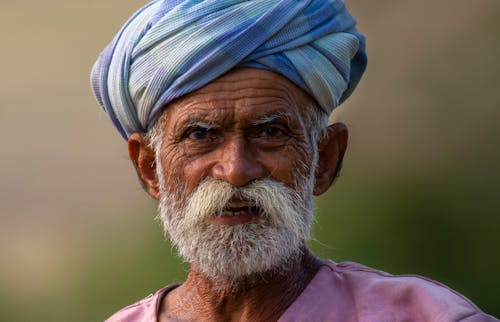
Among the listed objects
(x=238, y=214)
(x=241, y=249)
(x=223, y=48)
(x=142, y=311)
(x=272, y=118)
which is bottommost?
(x=142, y=311)

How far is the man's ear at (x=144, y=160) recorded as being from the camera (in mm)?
4016

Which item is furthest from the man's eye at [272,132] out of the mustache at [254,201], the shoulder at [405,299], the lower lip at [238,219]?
the shoulder at [405,299]

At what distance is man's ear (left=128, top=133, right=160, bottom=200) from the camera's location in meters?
4.02

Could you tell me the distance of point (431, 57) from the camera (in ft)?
21.0

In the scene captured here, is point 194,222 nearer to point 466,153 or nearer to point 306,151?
point 306,151

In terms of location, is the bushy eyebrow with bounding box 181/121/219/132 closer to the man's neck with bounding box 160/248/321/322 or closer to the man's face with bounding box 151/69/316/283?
the man's face with bounding box 151/69/316/283

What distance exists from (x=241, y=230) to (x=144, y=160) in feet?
1.79

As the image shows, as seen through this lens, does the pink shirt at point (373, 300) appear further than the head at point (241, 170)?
No

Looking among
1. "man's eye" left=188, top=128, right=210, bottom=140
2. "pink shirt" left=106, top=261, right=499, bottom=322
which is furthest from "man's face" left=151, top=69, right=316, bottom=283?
"pink shirt" left=106, top=261, right=499, bottom=322

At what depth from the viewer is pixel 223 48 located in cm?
368

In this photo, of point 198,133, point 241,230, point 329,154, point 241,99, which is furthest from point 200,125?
point 329,154

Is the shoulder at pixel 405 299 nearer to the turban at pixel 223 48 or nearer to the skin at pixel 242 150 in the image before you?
the skin at pixel 242 150

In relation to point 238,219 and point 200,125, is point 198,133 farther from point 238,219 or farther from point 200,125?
point 238,219

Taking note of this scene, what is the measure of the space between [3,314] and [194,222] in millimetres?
3851
